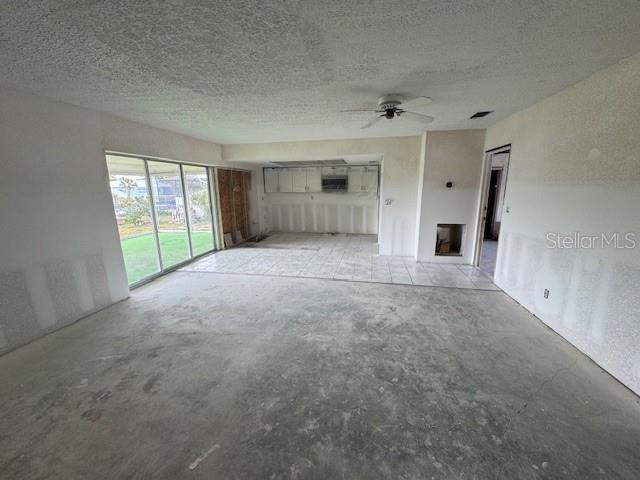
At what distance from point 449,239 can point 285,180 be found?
5.11m

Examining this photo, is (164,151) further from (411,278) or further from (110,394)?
(411,278)

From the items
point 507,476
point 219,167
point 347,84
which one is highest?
point 347,84

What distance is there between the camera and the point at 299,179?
8.09 metres

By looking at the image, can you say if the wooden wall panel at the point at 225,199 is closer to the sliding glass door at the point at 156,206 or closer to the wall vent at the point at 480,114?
the sliding glass door at the point at 156,206

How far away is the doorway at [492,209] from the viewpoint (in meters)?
4.66

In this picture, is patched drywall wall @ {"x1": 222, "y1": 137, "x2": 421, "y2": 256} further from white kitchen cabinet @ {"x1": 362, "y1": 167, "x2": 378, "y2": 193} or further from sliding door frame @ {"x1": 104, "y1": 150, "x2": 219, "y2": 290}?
white kitchen cabinet @ {"x1": 362, "y1": 167, "x2": 378, "y2": 193}

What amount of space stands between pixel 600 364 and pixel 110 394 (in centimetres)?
398

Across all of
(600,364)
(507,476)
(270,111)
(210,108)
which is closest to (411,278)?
(600,364)

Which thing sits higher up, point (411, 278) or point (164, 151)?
point (164, 151)

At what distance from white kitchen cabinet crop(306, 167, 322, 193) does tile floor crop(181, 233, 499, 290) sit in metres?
2.09

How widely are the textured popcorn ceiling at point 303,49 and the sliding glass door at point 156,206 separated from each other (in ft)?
4.82

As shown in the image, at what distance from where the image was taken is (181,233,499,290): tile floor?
4207 mm

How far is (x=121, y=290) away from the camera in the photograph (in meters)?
3.52

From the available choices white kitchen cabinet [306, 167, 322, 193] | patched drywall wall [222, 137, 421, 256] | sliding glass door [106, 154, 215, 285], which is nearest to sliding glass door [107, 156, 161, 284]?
sliding glass door [106, 154, 215, 285]
